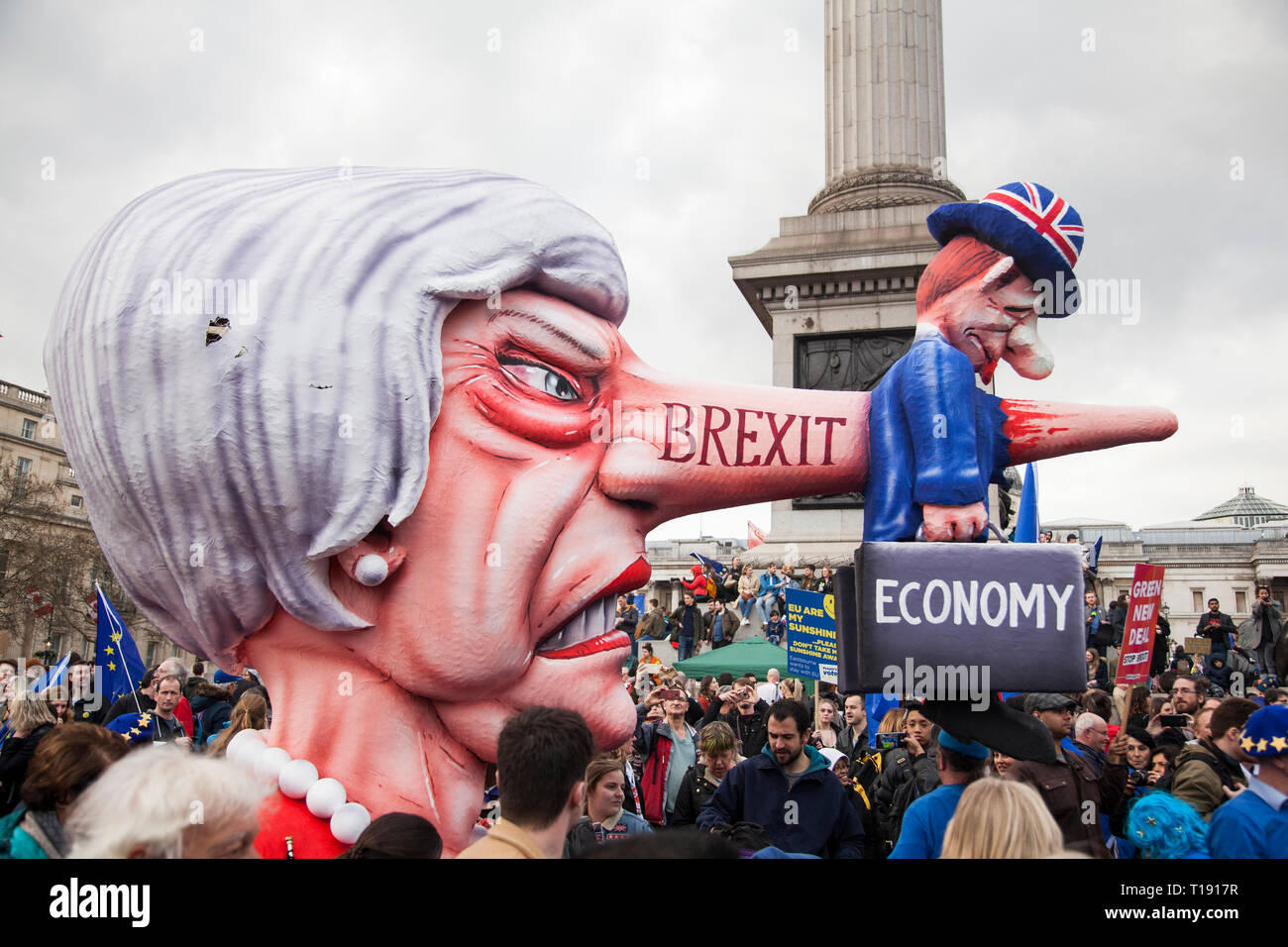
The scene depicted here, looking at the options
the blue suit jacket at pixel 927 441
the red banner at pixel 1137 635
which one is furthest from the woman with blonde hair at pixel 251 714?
the red banner at pixel 1137 635

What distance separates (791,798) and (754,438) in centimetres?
209

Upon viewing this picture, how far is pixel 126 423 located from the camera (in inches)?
115

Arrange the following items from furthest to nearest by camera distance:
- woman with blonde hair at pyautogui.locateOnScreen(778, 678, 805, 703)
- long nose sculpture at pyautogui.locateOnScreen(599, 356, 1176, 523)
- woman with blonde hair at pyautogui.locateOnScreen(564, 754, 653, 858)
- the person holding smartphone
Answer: woman with blonde hair at pyautogui.locateOnScreen(778, 678, 805, 703), the person holding smartphone, woman with blonde hair at pyautogui.locateOnScreen(564, 754, 653, 858), long nose sculpture at pyautogui.locateOnScreen(599, 356, 1176, 523)

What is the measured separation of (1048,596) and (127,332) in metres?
2.71

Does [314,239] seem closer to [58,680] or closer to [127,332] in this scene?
[127,332]

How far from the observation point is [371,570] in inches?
116

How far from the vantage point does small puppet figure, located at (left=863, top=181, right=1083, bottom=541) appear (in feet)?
10.6

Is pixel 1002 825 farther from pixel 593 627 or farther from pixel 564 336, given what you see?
pixel 564 336

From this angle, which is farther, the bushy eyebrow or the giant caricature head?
the bushy eyebrow

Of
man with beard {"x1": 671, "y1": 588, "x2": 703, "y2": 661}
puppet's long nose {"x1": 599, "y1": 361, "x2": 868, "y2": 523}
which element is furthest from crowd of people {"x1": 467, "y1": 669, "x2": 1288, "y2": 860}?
man with beard {"x1": 671, "y1": 588, "x2": 703, "y2": 661}

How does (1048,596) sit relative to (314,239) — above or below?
below

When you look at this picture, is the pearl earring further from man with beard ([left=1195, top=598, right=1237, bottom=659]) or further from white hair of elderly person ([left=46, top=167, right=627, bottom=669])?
man with beard ([left=1195, top=598, right=1237, bottom=659])

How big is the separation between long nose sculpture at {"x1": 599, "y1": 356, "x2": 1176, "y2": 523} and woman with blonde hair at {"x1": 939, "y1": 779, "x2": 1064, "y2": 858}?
3.77 feet
